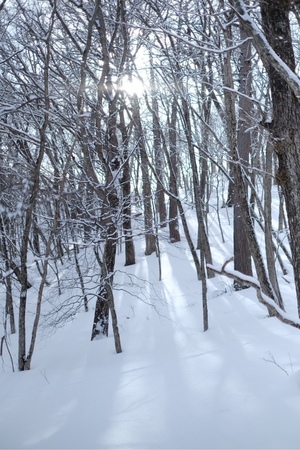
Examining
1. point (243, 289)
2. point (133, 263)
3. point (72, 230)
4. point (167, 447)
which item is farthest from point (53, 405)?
point (133, 263)

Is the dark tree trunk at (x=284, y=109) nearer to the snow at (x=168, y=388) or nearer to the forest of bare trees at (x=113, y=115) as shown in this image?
the forest of bare trees at (x=113, y=115)

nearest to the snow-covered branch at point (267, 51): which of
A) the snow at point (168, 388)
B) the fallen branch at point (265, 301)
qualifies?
the fallen branch at point (265, 301)

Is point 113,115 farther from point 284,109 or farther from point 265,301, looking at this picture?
point 265,301

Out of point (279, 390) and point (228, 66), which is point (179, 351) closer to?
point (279, 390)

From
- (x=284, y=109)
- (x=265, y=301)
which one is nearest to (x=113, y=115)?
(x=284, y=109)

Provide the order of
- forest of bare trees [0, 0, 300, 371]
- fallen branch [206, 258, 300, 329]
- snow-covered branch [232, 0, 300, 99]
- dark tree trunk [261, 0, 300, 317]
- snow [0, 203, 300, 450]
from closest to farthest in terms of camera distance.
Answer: snow-covered branch [232, 0, 300, 99]
dark tree trunk [261, 0, 300, 317]
fallen branch [206, 258, 300, 329]
snow [0, 203, 300, 450]
forest of bare trees [0, 0, 300, 371]

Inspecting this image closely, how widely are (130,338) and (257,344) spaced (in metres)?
2.88

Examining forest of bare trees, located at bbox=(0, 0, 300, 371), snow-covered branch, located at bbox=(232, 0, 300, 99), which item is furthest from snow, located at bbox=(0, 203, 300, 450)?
snow-covered branch, located at bbox=(232, 0, 300, 99)

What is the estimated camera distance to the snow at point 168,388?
3.14m

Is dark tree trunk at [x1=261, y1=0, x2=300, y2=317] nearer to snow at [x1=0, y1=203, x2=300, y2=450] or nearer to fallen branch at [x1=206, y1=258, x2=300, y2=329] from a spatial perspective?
fallen branch at [x1=206, y1=258, x2=300, y2=329]

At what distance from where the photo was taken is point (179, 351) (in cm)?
578

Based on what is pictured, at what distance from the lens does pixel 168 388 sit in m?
4.25

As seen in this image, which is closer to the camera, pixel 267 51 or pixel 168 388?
pixel 267 51

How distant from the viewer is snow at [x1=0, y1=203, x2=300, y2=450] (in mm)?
3143
